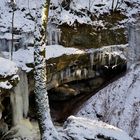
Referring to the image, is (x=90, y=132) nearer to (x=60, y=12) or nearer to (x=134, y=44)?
(x=134, y=44)

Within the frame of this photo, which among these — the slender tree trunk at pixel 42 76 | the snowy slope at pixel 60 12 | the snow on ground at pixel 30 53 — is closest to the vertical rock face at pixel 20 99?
the snow on ground at pixel 30 53

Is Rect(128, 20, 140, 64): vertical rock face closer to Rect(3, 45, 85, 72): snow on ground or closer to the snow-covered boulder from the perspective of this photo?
Rect(3, 45, 85, 72): snow on ground

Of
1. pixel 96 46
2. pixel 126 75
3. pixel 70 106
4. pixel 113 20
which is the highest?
pixel 113 20

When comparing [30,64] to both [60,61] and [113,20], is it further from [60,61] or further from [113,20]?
[113,20]

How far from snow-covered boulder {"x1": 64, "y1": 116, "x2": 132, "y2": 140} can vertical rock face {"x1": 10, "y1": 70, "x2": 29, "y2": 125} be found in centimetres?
197

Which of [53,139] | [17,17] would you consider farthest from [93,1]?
[53,139]

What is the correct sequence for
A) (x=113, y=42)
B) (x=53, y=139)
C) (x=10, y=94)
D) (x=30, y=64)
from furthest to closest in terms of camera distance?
(x=113, y=42) → (x=30, y=64) → (x=10, y=94) → (x=53, y=139)

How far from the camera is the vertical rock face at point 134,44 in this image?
15.4 m

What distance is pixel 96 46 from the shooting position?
1510 centimetres

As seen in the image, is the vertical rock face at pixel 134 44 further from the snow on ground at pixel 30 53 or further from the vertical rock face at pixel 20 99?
the vertical rock face at pixel 20 99

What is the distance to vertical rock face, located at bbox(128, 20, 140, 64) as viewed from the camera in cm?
1541

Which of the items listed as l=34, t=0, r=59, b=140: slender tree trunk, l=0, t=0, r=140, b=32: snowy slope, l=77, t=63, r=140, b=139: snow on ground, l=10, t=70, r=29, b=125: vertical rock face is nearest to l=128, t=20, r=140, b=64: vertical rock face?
l=77, t=63, r=140, b=139: snow on ground

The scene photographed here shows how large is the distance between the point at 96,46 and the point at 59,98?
8.47 feet

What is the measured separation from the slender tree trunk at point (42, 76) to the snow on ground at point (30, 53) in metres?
2.94
